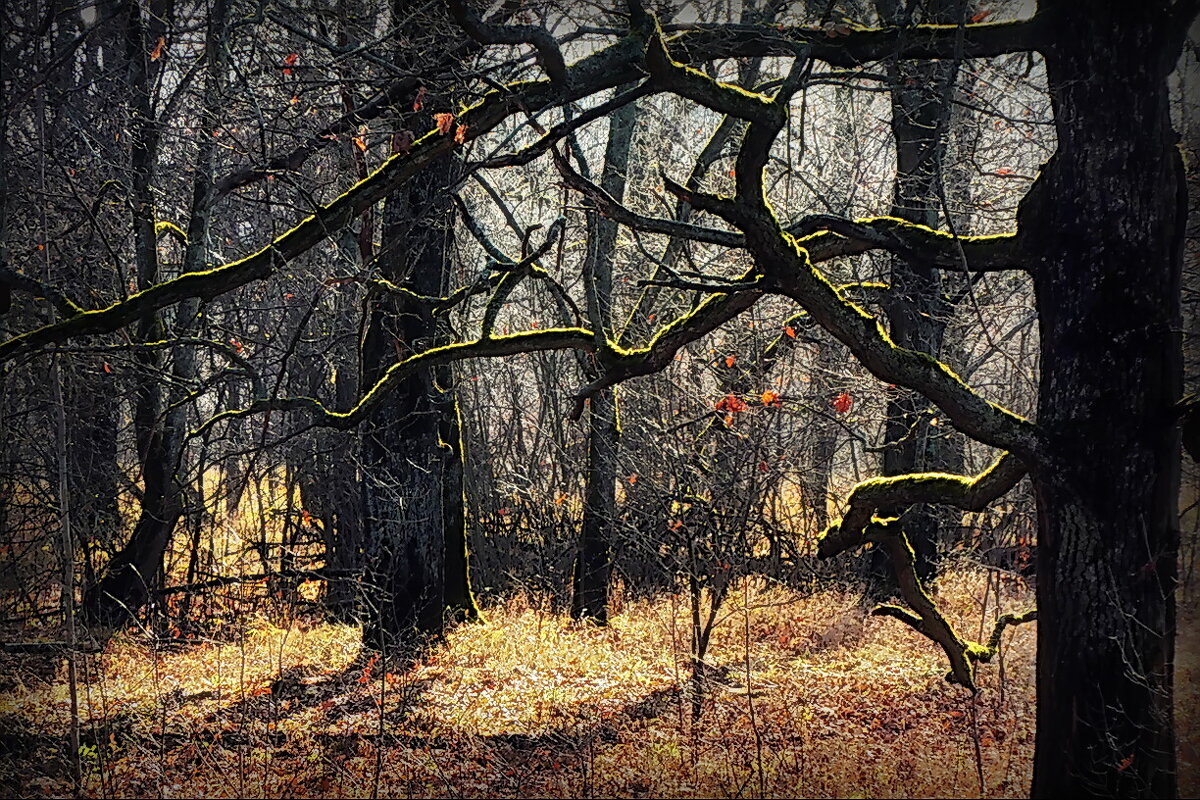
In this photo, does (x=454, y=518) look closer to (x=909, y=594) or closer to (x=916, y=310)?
(x=916, y=310)

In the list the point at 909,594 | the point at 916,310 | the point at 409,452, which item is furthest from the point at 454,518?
the point at 909,594

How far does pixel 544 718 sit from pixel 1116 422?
18.0 ft

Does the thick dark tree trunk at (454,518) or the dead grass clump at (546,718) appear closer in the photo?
the dead grass clump at (546,718)

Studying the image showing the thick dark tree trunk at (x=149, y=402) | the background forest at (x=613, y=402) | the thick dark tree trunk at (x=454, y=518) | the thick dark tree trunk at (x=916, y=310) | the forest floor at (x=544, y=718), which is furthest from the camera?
the thick dark tree trunk at (x=454, y=518)

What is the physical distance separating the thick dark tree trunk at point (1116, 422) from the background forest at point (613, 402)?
2 cm

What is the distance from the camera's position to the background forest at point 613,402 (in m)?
5.48

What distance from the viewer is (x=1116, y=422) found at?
5.33 meters

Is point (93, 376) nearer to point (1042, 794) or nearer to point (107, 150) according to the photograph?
point (107, 150)

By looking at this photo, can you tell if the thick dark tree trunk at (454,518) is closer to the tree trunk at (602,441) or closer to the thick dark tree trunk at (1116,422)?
the tree trunk at (602,441)

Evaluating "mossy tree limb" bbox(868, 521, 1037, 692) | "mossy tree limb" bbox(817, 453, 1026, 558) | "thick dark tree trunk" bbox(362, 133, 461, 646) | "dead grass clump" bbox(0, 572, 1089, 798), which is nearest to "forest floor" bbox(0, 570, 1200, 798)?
"dead grass clump" bbox(0, 572, 1089, 798)

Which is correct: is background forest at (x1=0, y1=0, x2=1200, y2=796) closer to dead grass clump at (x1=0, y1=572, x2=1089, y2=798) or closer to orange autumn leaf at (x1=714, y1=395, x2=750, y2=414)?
dead grass clump at (x1=0, y1=572, x2=1089, y2=798)

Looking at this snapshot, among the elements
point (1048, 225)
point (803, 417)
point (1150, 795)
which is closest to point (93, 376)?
point (803, 417)

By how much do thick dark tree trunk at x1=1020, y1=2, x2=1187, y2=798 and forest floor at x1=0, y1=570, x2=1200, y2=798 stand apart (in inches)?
50.2

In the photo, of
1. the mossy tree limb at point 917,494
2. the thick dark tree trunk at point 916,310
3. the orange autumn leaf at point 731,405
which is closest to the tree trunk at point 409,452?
the orange autumn leaf at point 731,405
